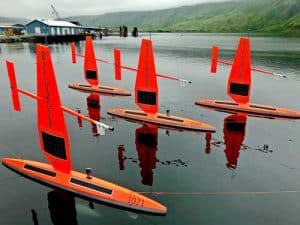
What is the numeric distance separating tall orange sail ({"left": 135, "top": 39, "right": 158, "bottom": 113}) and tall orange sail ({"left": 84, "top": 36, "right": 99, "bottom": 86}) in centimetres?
1398

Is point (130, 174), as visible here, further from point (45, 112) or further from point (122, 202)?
point (45, 112)

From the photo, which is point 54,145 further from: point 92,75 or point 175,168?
point 92,75

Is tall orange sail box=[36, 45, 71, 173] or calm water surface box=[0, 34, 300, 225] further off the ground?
tall orange sail box=[36, 45, 71, 173]

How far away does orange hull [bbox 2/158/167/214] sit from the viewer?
17688 mm

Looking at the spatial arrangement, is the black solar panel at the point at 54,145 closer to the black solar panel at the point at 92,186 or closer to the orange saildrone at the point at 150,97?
the black solar panel at the point at 92,186

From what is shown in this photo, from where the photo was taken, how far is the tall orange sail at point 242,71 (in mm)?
35406

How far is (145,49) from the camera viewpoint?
30.3 metres

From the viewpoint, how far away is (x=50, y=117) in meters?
18.3

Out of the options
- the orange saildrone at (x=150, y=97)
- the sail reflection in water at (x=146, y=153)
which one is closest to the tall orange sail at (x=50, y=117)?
the sail reflection in water at (x=146, y=153)

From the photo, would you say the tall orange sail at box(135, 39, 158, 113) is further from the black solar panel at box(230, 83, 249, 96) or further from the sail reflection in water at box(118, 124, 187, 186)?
the black solar panel at box(230, 83, 249, 96)

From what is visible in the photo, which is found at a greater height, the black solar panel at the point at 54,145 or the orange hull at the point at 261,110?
the black solar panel at the point at 54,145

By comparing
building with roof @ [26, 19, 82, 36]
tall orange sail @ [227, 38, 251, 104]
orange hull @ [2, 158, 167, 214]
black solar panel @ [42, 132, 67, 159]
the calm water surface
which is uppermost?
building with roof @ [26, 19, 82, 36]

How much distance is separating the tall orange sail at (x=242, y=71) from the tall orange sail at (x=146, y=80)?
11.1 m

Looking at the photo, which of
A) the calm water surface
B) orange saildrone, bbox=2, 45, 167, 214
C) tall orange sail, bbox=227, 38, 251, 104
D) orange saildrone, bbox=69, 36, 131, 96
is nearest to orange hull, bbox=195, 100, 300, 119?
the calm water surface
